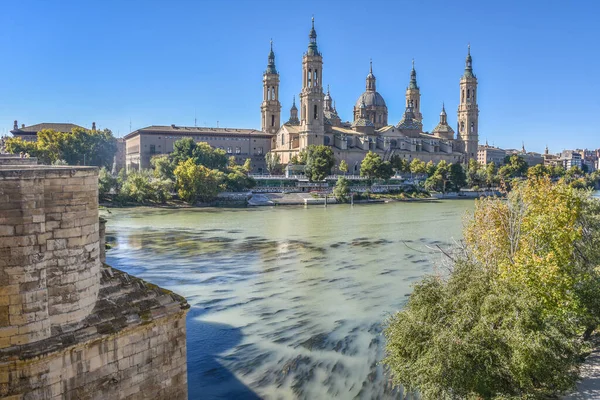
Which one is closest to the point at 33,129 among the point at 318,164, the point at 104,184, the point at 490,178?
the point at 104,184

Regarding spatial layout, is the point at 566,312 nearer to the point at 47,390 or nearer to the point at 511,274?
the point at 511,274

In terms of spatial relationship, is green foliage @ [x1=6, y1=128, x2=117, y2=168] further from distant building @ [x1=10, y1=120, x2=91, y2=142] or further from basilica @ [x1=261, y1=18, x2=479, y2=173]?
basilica @ [x1=261, y1=18, x2=479, y2=173]

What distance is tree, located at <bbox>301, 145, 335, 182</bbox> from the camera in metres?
60.5

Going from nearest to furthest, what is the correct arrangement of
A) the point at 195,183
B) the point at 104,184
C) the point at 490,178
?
the point at 104,184, the point at 195,183, the point at 490,178

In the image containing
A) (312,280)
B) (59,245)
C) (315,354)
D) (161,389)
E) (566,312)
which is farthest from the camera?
(312,280)

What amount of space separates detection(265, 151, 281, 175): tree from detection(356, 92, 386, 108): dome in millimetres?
24841

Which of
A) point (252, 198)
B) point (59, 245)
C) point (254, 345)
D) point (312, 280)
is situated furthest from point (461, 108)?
point (59, 245)

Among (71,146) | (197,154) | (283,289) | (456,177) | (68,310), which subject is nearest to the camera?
Result: (68,310)

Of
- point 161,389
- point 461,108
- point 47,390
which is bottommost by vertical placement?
point 161,389

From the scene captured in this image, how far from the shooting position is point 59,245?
6.50m

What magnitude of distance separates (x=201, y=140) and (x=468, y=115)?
159 feet

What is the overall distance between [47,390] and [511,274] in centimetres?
795

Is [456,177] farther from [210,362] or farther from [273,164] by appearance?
[210,362]

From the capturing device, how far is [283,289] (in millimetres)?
18375
